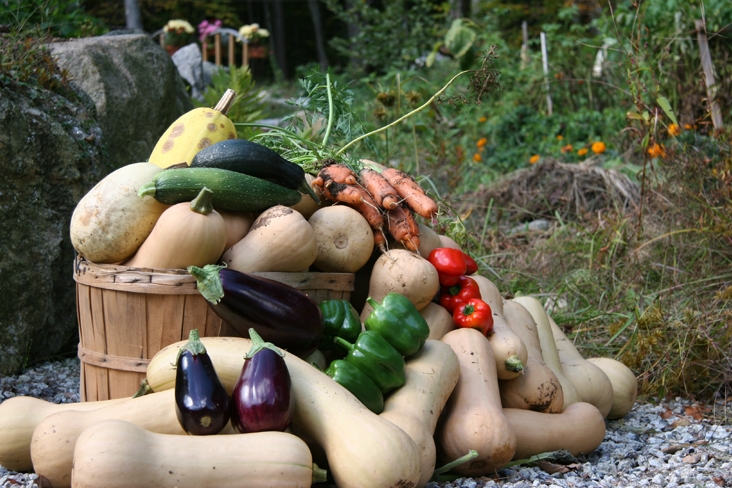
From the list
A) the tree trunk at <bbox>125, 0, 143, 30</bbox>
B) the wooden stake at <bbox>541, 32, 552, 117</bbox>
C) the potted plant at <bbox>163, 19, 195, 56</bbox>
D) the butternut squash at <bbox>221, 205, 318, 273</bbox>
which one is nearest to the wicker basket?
the butternut squash at <bbox>221, 205, 318, 273</bbox>

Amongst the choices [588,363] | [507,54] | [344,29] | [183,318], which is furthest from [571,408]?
[344,29]

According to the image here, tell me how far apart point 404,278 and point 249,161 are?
86cm

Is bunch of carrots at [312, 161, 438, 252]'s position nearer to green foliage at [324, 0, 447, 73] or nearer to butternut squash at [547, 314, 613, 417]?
butternut squash at [547, 314, 613, 417]

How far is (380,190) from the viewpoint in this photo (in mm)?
3473

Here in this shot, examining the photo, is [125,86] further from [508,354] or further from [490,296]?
[508,354]

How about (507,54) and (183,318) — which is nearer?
(183,318)

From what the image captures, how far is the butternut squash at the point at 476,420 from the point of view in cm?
267

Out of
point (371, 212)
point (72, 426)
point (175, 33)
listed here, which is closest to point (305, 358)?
point (371, 212)

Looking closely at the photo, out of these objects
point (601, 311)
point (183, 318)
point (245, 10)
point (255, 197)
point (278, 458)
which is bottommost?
point (601, 311)

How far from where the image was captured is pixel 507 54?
442 inches

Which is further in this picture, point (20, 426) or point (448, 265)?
point (448, 265)

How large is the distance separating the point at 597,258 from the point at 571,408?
2.18m

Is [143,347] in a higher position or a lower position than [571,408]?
higher

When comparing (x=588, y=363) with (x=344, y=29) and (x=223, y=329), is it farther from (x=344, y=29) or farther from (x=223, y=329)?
(x=344, y=29)
